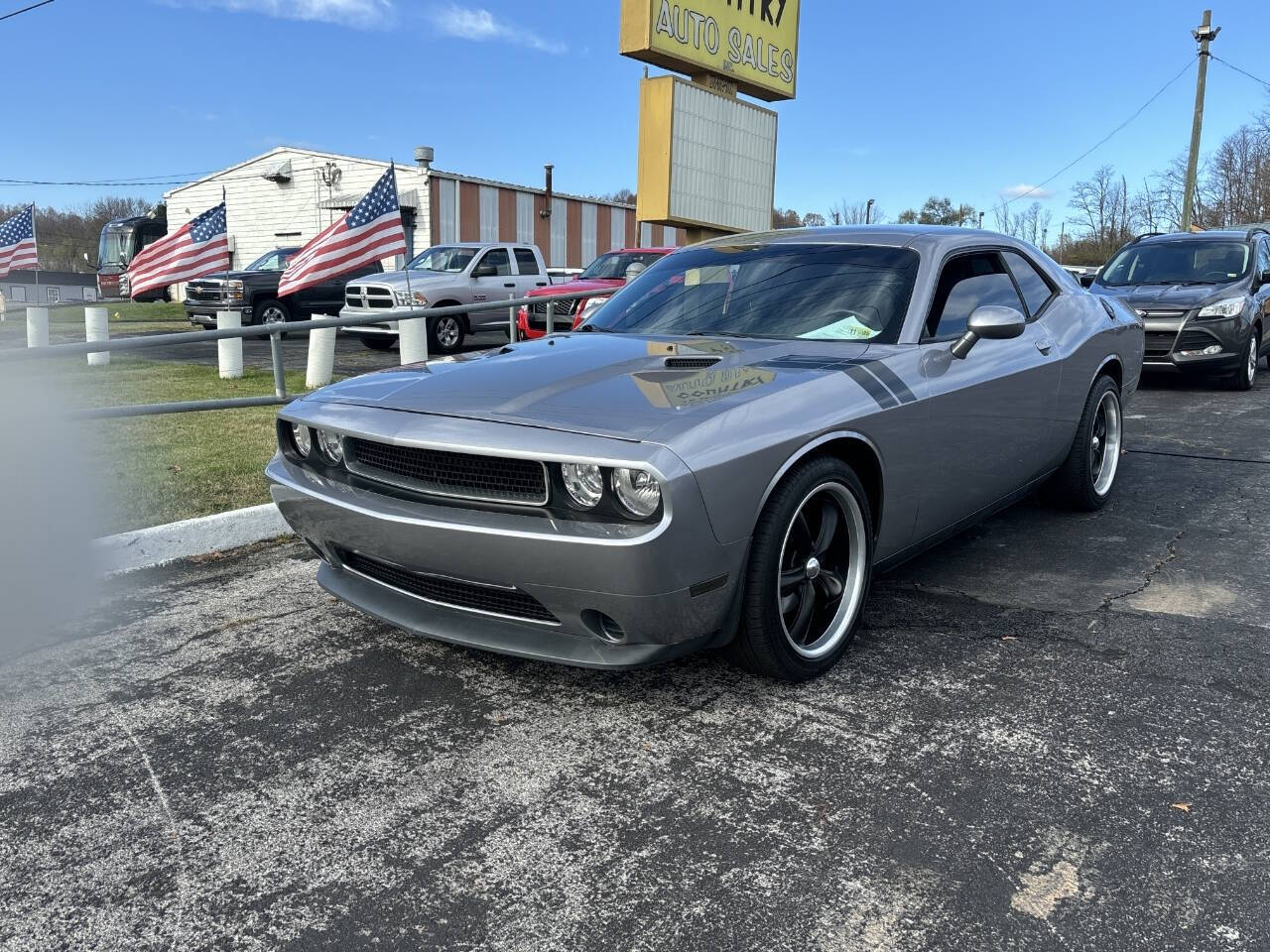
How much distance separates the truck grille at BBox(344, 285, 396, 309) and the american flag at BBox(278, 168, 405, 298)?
4800 mm

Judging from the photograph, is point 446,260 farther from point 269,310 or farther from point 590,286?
point 269,310

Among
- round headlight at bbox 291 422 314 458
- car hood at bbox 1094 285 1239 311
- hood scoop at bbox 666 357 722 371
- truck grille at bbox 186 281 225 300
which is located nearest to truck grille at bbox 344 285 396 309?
truck grille at bbox 186 281 225 300

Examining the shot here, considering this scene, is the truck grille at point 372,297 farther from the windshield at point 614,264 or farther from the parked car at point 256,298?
the parked car at point 256,298

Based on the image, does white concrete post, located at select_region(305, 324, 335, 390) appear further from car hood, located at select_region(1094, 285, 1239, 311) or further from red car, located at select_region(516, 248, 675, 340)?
car hood, located at select_region(1094, 285, 1239, 311)

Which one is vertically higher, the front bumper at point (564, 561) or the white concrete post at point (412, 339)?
the white concrete post at point (412, 339)

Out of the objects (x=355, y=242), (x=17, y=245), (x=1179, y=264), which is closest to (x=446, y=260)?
(x=355, y=242)

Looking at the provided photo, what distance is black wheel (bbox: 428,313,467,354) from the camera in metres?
15.7

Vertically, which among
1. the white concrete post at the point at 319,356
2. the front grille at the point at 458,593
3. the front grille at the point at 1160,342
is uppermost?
the front grille at the point at 1160,342

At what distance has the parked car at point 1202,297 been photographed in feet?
33.0

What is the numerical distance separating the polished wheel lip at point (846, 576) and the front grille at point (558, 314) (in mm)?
9846

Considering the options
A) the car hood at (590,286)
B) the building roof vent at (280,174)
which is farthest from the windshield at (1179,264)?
the building roof vent at (280,174)

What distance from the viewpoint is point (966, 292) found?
420 cm

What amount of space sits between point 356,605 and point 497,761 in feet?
2.72

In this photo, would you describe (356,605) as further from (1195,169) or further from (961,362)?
(1195,169)
